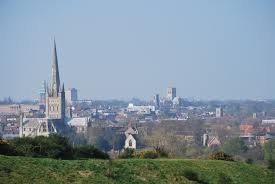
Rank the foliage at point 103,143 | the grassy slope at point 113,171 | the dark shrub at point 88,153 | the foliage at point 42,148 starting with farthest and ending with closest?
the foliage at point 103,143
the dark shrub at point 88,153
the foliage at point 42,148
the grassy slope at point 113,171

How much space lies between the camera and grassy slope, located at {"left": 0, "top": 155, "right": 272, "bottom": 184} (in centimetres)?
2094

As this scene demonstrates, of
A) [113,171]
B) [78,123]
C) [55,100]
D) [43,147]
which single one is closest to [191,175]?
[113,171]

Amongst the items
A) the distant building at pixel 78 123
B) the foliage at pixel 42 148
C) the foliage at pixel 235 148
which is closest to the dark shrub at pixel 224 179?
the foliage at pixel 42 148

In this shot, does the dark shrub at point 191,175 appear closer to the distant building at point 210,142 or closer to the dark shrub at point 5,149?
the dark shrub at point 5,149

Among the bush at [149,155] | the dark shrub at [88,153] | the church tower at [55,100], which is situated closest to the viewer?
the dark shrub at [88,153]

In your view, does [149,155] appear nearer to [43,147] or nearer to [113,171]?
[43,147]

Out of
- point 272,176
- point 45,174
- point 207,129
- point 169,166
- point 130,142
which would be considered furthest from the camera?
point 207,129

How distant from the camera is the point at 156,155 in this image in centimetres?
2967

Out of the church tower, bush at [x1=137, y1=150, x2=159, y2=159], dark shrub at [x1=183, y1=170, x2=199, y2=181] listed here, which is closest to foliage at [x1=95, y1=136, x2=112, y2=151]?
the church tower

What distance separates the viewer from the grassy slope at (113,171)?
20.9 metres

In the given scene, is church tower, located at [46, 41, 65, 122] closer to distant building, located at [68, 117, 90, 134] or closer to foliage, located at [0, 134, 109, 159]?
distant building, located at [68, 117, 90, 134]

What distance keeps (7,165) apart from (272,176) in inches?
372

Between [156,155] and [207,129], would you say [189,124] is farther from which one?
[156,155]

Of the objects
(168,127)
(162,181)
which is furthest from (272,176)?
(168,127)
